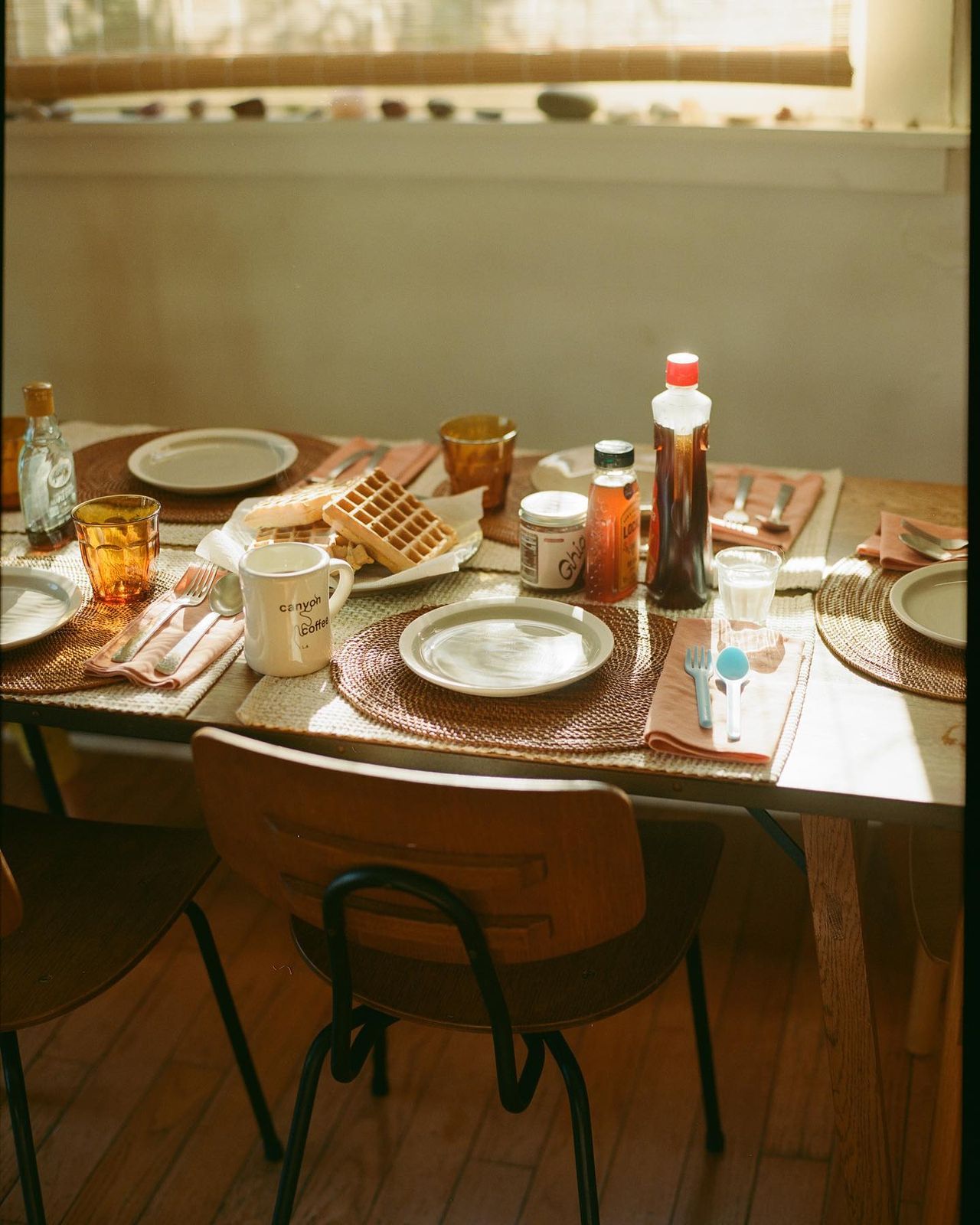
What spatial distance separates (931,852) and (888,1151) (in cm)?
→ 38

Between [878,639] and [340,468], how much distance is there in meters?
0.82

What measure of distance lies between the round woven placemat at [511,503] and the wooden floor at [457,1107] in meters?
0.74

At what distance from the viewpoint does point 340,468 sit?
72.3 inches

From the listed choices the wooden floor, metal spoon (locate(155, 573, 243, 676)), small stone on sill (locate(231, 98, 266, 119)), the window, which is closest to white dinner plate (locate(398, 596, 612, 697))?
metal spoon (locate(155, 573, 243, 676))

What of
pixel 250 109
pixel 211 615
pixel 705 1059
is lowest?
pixel 705 1059

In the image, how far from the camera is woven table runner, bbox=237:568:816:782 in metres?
1.17

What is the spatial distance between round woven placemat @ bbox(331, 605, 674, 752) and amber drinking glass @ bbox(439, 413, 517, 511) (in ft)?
1.18

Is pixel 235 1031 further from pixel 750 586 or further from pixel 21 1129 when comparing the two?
pixel 750 586

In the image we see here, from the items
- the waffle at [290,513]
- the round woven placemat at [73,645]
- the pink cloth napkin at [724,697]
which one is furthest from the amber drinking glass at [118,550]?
the pink cloth napkin at [724,697]

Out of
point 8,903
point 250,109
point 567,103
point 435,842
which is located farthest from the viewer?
point 250,109

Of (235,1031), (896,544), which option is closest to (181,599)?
(235,1031)

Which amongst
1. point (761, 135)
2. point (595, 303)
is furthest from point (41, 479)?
point (761, 135)

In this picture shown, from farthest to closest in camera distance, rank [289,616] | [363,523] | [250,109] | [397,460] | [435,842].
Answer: [250,109] → [397,460] → [363,523] → [289,616] → [435,842]

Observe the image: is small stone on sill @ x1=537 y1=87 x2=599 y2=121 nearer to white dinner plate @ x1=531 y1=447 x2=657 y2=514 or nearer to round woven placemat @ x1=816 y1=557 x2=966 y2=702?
white dinner plate @ x1=531 y1=447 x2=657 y2=514
